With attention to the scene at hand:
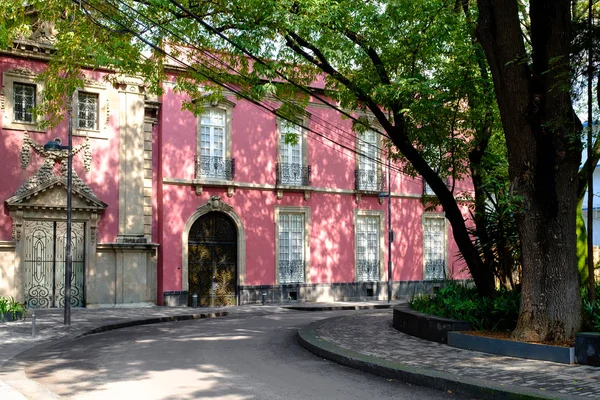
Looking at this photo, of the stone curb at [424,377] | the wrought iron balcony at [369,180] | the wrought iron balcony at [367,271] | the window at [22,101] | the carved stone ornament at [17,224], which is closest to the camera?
the stone curb at [424,377]

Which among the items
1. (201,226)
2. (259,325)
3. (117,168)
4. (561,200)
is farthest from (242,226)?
(561,200)

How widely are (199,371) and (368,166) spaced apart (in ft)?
63.4

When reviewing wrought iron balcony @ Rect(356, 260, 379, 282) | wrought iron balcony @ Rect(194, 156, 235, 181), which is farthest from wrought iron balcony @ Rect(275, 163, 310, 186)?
wrought iron balcony @ Rect(356, 260, 379, 282)

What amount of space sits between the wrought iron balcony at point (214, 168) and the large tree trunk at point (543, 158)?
14664 millimetres

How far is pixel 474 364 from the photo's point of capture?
30.9ft

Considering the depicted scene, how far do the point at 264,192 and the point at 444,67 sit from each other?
456 inches

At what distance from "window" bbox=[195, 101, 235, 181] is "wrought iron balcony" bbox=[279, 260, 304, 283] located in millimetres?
3993

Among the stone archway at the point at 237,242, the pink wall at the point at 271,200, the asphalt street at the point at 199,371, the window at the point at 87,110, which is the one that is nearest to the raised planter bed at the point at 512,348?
the asphalt street at the point at 199,371

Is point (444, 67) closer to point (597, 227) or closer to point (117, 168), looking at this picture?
point (117, 168)

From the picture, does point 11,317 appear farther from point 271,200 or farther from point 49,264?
point 271,200

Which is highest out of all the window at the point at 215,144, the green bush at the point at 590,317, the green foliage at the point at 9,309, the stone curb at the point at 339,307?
the window at the point at 215,144

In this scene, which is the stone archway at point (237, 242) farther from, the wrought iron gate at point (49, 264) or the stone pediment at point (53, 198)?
the wrought iron gate at point (49, 264)

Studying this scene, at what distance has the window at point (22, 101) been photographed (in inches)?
811

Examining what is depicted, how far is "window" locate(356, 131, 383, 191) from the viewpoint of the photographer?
90.5ft
